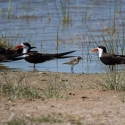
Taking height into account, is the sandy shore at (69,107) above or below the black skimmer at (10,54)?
below

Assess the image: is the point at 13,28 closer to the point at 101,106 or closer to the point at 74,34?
the point at 74,34

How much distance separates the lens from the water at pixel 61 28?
40.3ft

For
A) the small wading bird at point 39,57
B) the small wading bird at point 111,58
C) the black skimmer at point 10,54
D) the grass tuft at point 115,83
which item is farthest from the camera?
the small wading bird at point 39,57

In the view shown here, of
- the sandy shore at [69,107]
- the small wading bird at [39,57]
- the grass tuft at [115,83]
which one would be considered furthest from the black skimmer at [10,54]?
the grass tuft at [115,83]

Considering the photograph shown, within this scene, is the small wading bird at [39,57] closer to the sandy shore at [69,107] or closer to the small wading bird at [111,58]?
the small wading bird at [111,58]

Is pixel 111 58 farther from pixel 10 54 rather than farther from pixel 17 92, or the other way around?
pixel 17 92

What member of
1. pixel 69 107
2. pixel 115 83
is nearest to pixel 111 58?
pixel 115 83

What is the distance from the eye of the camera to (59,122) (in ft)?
20.2

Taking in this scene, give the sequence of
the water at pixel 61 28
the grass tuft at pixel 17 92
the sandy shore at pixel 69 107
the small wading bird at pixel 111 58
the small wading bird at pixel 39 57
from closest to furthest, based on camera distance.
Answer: the sandy shore at pixel 69 107
the grass tuft at pixel 17 92
the small wading bird at pixel 111 58
the small wading bird at pixel 39 57
the water at pixel 61 28

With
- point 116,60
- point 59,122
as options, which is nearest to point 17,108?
point 59,122

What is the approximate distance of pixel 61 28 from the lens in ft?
53.4

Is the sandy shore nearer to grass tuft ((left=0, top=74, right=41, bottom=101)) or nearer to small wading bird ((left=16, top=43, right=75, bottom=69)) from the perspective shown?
grass tuft ((left=0, top=74, right=41, bottom=101))

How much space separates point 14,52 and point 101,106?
17.2 ft

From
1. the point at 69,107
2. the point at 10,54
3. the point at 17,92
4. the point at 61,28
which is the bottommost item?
the point at 69,107
